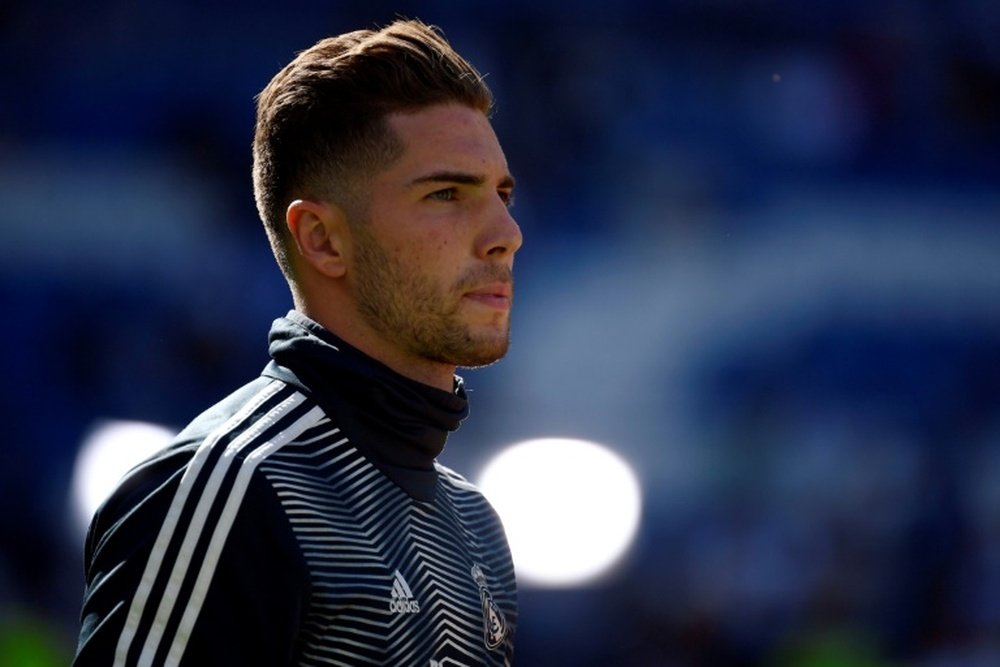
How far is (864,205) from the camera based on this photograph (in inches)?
372

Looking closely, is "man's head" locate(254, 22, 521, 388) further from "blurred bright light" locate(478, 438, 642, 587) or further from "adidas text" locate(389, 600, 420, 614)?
"blurred bright light" locate(478, 438, 642, 587)

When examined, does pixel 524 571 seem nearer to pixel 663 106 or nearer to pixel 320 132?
pixel 663 106

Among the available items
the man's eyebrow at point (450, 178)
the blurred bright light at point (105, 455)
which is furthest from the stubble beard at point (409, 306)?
the blurred bright light at point (105, 455)

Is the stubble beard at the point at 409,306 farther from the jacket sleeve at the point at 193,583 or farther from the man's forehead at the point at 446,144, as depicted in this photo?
the jacket sleeve at the point at 193,583

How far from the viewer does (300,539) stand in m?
2.12

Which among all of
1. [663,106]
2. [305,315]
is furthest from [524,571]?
[305,315]

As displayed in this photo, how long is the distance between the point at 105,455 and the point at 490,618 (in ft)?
17.9

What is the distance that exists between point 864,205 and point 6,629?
539 cm

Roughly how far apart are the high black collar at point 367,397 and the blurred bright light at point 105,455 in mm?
5085

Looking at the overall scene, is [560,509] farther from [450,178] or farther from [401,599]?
[401,599]

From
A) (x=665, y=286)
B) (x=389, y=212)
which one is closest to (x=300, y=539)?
(x=389, y=212)

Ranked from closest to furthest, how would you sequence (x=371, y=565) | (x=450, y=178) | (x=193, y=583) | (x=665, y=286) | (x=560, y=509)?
(x=193, y=583) → (x=371, y=565) → (x=450, y=178) → (x=560, y=509) → (x=665, y=286)

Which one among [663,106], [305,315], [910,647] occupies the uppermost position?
[663,106]

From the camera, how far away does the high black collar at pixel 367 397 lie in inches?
93.0
